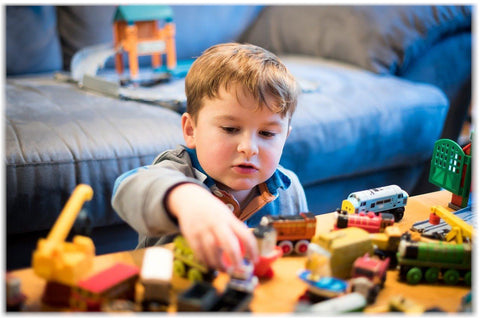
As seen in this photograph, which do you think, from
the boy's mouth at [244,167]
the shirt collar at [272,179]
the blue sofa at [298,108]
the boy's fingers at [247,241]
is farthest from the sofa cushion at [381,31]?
the boy's fingers at [247,241]

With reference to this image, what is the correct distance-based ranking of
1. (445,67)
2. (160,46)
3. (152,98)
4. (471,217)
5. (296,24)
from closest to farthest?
1. (471,217)
2. (152,98)
3. (160,46)
4. (445,67)
5. (296,24)

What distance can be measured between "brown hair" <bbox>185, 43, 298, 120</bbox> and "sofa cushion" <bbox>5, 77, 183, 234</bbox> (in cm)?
32

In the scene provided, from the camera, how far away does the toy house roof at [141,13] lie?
5.04 feet

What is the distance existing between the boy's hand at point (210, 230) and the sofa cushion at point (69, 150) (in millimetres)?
560

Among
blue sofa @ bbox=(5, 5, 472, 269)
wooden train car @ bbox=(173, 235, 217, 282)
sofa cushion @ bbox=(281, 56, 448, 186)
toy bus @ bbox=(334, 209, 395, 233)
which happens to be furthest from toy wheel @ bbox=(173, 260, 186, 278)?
sofa cushion @ bbox=(281, 56, 448, 186)

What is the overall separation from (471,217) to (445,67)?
45.4 inches

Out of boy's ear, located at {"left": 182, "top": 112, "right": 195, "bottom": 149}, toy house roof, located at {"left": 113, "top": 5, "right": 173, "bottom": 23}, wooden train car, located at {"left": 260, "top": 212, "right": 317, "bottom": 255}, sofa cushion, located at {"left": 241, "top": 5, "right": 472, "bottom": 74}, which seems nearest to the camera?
wooden train car, located at {"left": 260, "top": 212, "right": 317, "bottom": 255}

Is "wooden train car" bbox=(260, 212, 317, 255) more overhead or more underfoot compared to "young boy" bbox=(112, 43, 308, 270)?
more underfoot

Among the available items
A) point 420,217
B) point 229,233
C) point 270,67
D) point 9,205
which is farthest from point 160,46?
point 229,233

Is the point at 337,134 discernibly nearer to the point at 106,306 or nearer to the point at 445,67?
the point at 445,67

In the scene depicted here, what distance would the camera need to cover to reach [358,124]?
1.41 m

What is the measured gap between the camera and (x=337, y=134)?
1.37m

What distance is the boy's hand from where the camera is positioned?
0.52 m

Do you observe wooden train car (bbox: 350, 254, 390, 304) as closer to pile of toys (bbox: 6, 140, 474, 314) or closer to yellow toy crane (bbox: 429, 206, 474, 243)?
pile of toys (bbox: 6, 140, 474, 314)
